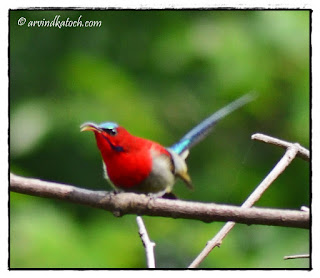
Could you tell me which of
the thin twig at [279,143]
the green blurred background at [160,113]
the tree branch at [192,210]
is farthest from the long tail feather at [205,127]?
the tree branch at [192,210]

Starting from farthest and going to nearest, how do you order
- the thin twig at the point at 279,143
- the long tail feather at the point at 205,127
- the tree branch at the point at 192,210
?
the long tail feather at the point at 205,127, the thin twig at the point at 279,143, the tree branch at the point at 192,210

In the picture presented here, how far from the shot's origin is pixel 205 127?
2.20 m

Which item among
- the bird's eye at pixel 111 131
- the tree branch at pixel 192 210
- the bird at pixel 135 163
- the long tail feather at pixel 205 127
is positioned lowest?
the tree branch at pixel 192 210

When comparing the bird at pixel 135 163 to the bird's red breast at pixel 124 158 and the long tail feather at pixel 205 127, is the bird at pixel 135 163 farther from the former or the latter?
the long tail feather at pixel 205 127

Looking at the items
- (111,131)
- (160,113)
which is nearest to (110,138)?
(111,131)

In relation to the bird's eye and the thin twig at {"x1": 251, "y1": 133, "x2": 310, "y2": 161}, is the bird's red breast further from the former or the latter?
the thin twig at {"x1": 251, "y1": 133, "x2": 310, "y2": 161}

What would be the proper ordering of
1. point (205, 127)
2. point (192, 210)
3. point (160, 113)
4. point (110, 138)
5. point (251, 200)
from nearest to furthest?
point (192, 210)
point (251, 200)
point (110, 138)
point (205, 127)
point (160, 113)

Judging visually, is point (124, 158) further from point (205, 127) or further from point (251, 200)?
point (205, 127)

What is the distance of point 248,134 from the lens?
2436 millimetres

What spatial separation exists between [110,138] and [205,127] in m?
0.43

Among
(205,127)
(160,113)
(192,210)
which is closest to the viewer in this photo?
(192,210)

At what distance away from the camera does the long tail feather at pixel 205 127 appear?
6.83ft

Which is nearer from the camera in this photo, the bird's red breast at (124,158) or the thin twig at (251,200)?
the thin twig at (251,200)

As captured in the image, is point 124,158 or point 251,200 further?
point 124,158
